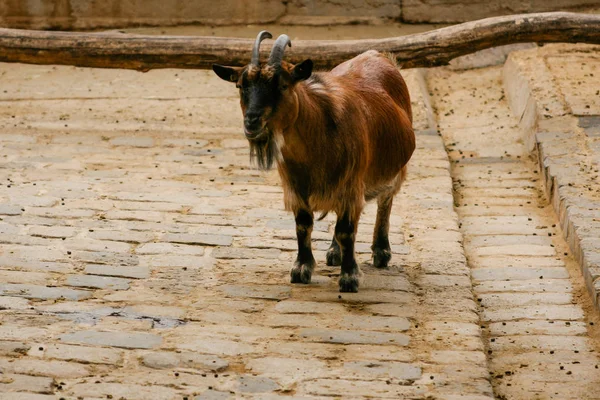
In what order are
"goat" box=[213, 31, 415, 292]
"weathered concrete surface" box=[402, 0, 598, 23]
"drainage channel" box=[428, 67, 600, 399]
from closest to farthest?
"drainage channel" box=[428, 67, 600, 399]
"goat" box=[213, 31, 415, 292]
"weathered concrete surface" box=[402, 0, 598, 23]

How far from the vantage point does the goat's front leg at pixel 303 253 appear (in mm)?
6598

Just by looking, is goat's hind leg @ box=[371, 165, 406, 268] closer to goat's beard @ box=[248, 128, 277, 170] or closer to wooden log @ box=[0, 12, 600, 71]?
goat's beard @ box=[248, 128, 277, 170]

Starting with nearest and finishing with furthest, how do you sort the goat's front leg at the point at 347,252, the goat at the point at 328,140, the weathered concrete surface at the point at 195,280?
the weathered concrete surface at the point at 195,280 → the goat at the point at 328,140 → the goat's front leg at the point at 347,252

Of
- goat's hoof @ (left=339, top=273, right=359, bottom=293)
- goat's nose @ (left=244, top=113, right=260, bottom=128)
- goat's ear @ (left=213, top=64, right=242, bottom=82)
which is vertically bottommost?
goat's hoof @ (left=339, top=273, right=359, bottom=293)

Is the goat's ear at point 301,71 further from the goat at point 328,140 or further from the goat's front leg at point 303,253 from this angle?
the goat's front leg at point 303,253

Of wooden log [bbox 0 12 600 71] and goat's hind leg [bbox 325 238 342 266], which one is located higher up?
wooden log [bbox 0 12 600 71]

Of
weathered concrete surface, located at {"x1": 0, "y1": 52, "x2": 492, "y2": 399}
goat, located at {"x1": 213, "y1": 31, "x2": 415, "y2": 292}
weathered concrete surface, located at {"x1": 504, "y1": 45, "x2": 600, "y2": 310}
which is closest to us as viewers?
weathered concrete surface, located at {"x1": 0, "y1": 52, "x2": 492, "y2": 399}

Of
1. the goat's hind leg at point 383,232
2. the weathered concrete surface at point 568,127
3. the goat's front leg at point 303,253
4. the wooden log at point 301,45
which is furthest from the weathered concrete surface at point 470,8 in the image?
the goat's front leg at point 303,253

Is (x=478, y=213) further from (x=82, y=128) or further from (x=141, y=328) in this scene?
(x=82, y=128)

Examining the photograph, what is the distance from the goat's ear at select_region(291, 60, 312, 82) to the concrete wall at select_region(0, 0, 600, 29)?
7258mm

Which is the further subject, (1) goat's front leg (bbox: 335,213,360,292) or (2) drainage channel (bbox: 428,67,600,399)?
(1) goat's front leg (bbox: 335,213,360,292)

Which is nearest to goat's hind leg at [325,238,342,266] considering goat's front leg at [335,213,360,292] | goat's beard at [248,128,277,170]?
goat's front leg at [335,213,360,292]

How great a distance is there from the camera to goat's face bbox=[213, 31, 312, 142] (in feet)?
19.2

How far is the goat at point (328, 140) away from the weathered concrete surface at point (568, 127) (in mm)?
1381
